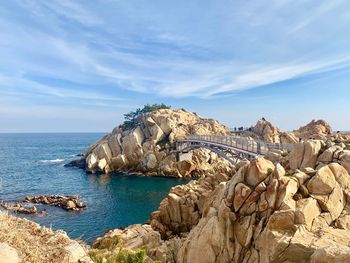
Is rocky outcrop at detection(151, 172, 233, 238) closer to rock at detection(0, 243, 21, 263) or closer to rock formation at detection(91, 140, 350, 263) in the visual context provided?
rock formation at detection(91, 140, 350, 263)

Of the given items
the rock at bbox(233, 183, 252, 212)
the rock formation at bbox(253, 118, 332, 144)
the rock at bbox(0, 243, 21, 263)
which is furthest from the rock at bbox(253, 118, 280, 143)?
the rock at bbox(0, 243, 21, 263)

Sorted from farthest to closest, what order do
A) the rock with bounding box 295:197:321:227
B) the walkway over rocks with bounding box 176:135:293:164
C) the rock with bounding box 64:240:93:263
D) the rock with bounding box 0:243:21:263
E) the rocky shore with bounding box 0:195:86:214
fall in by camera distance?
the rocky shore with bounding box 0:195:86:214, the walkway over rocks with bounding box 176:135:293:164, the rock with bounding box 295:197:321:227, the rock with bounding box 64:240:93:263, the rock with bounding box 0:243:21:263

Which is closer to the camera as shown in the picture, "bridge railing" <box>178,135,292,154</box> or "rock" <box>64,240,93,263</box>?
"rock" <box>64,240,93,263</box>

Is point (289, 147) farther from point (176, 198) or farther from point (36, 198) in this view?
point (36, 198)

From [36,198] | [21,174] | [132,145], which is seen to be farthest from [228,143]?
[21,174]

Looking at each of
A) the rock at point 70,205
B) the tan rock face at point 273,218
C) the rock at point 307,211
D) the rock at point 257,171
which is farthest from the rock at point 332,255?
Answer: the rock at point 70,205

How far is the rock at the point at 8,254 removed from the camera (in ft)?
22.9

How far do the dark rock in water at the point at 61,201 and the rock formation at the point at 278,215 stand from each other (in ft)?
85.4

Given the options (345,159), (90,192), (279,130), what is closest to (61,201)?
(90,192)

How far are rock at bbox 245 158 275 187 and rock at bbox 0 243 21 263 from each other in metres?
16.1

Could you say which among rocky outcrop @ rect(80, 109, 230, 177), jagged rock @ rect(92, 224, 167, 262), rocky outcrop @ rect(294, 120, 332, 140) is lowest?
jagged rock @ rect(92, 224, 167, 262)

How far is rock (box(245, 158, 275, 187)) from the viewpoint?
21.0m

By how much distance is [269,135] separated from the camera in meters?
91.0

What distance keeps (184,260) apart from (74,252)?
44.5 feet
